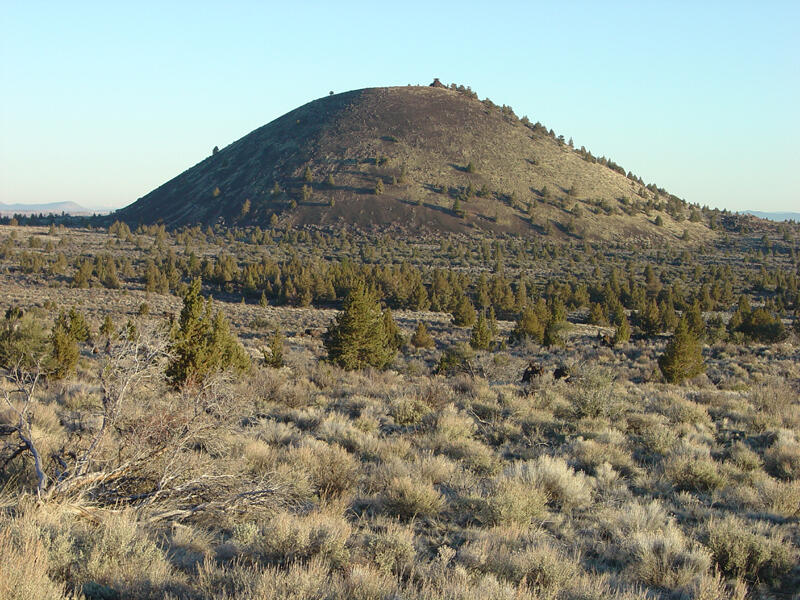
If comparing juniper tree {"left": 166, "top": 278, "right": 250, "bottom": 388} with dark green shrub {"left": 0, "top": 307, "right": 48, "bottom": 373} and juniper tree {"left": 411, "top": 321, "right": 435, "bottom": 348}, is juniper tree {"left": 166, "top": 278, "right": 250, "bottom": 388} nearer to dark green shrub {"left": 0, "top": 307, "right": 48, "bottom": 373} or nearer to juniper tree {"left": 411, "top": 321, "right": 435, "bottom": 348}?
dark green shrub {"left": 0, "top": 307, "right": 48, "bottom": 373}

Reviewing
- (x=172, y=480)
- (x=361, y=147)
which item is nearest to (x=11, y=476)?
(x=172, y=480)

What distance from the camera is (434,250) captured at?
82.2m

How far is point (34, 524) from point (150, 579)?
124 centimetres

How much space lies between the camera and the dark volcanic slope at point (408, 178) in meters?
94.2

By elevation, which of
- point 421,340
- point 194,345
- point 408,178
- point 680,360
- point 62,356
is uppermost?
point 408,178

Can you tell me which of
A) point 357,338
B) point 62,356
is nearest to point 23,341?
point 62,356

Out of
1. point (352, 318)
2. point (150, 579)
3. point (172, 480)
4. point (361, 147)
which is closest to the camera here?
point (150, 579)

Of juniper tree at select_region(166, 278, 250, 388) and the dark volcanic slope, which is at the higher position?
the dark volcanic slope

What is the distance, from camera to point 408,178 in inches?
3979

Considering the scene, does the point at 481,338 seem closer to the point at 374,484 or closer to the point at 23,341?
the point at 23,341

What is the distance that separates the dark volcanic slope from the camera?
94250 millimetres

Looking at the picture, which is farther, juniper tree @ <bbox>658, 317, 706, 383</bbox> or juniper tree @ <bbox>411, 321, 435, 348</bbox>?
juniper tree @ <bbox>411, 321, 435, 348</bbox>

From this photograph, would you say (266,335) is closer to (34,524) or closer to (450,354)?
(450,354)

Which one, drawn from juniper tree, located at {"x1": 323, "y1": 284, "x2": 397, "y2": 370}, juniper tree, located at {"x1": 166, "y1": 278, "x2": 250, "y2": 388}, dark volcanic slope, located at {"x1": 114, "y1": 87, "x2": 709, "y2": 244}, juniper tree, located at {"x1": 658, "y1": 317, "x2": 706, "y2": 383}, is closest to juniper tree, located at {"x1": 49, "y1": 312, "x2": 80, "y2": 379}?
juniper tree, located at {"x1": 166, "y1": 278, "x2": 250, "y2": 388}
